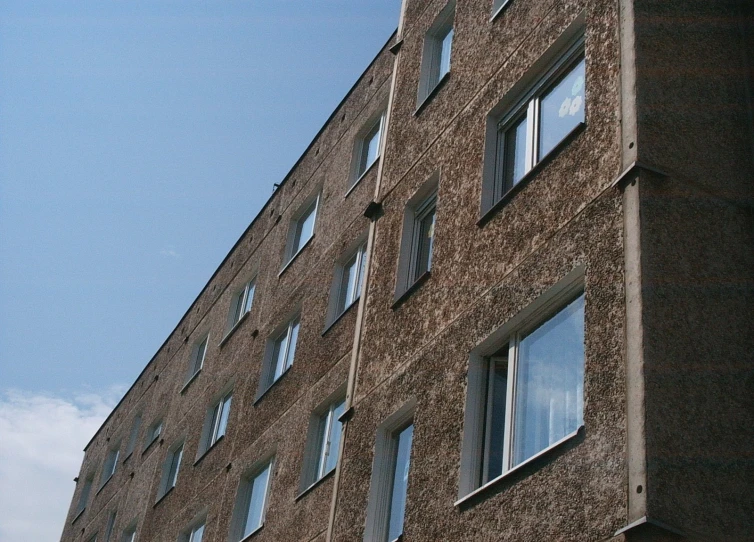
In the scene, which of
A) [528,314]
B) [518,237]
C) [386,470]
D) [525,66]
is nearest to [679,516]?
[528,314]

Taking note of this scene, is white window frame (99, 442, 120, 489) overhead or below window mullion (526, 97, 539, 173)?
overhead

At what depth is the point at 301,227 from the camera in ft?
65.1

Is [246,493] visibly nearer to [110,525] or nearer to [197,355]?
[197,355]

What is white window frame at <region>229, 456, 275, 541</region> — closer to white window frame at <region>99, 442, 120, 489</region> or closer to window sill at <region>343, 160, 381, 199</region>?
window sill at <region>343, 160, 381, 199</region>

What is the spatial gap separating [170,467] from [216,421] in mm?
2646

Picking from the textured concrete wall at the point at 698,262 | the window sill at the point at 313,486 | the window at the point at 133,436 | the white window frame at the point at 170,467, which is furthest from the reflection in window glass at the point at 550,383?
the window at the point at 133,436

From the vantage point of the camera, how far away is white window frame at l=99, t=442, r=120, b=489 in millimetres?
28294

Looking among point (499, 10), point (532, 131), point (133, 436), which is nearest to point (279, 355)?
point (499, 10)

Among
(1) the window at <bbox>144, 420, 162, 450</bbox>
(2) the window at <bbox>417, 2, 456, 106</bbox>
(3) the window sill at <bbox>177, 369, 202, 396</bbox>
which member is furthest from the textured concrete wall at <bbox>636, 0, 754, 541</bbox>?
(1) the window at <bbox>144, 420, 162, 450</bbox>

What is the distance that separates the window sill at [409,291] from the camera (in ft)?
36.0

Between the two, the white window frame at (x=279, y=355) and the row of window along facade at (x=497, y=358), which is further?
the white window frame at (x=279, y=355)

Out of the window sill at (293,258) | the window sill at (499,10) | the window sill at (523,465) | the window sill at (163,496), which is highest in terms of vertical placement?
the window sill at (293,258)

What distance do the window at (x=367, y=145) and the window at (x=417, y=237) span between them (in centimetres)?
480

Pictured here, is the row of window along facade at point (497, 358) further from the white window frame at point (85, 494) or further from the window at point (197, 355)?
the white window frame at point (85, 494)
